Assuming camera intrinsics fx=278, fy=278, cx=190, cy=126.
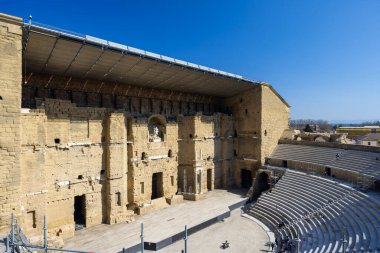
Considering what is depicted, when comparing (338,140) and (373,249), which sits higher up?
(338,140)

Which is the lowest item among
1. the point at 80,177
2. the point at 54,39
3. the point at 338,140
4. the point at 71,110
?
the point at 80,177

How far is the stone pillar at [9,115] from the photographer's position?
13211mm

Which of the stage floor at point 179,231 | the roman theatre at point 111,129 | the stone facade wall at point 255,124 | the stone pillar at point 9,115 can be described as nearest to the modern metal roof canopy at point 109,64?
the roman theatre at point 111,129

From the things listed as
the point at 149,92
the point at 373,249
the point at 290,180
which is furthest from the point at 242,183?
the point at 373,249

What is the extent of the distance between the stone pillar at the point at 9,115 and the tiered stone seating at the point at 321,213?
14.9m

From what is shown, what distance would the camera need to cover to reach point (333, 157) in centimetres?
2555

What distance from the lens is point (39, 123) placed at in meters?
16.8

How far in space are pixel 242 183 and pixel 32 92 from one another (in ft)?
75.6

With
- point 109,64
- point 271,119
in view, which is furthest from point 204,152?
point 109,64

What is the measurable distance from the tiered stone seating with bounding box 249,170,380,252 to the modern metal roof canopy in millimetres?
11628

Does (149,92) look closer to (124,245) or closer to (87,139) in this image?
(87,139)

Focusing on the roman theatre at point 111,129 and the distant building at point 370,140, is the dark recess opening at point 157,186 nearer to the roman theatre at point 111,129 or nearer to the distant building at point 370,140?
the roman theatre at point 111,129

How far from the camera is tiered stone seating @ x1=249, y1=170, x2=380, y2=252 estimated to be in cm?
1387

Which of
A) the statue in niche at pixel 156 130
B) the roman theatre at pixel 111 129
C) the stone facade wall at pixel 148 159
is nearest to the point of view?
the roman theatre at pixel 111 129
